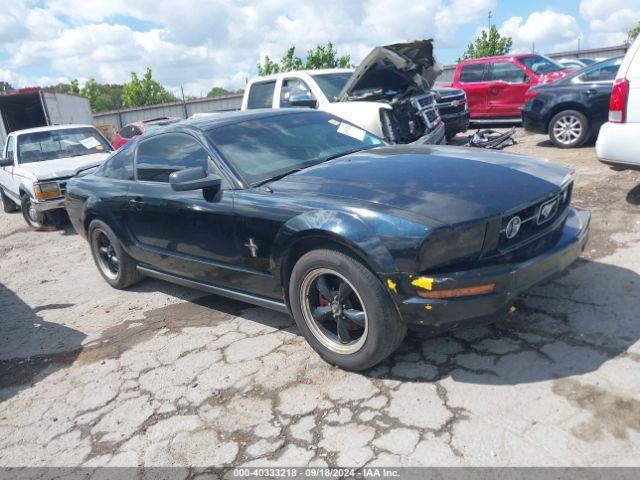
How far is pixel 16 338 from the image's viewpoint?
4.43 meters

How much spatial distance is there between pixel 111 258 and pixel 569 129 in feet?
24.0

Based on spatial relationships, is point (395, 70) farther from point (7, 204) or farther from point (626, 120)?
point (7, 204)

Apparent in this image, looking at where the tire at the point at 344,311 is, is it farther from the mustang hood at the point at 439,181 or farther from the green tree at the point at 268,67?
the green tree at the point at 268,67

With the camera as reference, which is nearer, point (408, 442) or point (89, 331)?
point (408, 442)

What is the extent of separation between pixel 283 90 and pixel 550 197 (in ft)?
22.0

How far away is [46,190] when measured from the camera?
793cm

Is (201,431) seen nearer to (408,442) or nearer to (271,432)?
(271,432)

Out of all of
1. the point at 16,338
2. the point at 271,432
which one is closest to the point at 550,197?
the point at 271,432

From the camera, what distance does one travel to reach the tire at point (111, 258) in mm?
4852

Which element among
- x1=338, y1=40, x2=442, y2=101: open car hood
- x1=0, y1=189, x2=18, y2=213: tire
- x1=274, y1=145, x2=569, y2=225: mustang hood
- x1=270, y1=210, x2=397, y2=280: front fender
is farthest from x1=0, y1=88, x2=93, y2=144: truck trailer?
x1=270, y1=210, x2=397, y2=280: front fender

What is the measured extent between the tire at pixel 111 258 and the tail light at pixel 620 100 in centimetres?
496

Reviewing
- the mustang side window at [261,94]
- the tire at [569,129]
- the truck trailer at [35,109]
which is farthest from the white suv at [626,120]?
the truck trailer at [35,109]

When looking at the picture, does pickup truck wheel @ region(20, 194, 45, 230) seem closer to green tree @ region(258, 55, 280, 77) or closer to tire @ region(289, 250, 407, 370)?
tire @ region(289, 250, 407, 370)

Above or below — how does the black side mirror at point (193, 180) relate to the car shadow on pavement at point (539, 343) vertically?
above
